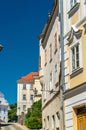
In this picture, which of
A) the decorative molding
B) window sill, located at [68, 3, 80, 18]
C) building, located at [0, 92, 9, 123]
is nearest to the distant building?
building, located at [0, 92, 9, 123]

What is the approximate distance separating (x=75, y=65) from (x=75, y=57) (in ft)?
1.18

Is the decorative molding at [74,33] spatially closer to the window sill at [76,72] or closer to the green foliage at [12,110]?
the window sill at [76,72]

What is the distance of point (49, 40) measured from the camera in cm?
3019

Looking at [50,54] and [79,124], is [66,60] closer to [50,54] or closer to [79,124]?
[79,124]

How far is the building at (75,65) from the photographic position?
18.3 m

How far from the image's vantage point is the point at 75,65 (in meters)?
19.2

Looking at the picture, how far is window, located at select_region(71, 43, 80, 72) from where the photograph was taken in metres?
18.9

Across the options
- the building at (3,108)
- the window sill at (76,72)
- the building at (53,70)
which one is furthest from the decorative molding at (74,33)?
the building at (3,108)

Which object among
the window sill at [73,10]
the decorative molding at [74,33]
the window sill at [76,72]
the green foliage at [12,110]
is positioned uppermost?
the green foliage at [12,110]

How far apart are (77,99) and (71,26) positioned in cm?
338

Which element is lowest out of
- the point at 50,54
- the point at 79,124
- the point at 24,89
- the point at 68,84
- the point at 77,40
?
the point at 79,124

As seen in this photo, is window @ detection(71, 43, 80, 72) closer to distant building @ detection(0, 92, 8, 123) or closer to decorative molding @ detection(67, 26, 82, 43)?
decorative molding @ detection(67, 26, 82, 43)

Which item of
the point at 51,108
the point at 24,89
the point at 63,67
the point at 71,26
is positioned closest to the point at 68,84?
the point at 63,67

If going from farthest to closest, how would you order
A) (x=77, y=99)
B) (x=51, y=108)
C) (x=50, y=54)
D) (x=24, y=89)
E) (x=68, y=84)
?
1. (x=24, y=89)
2. (x=50, y=54)
3. (x=51, y=108)
4. (x=68, y=84)
5. (x=77, y=99)
